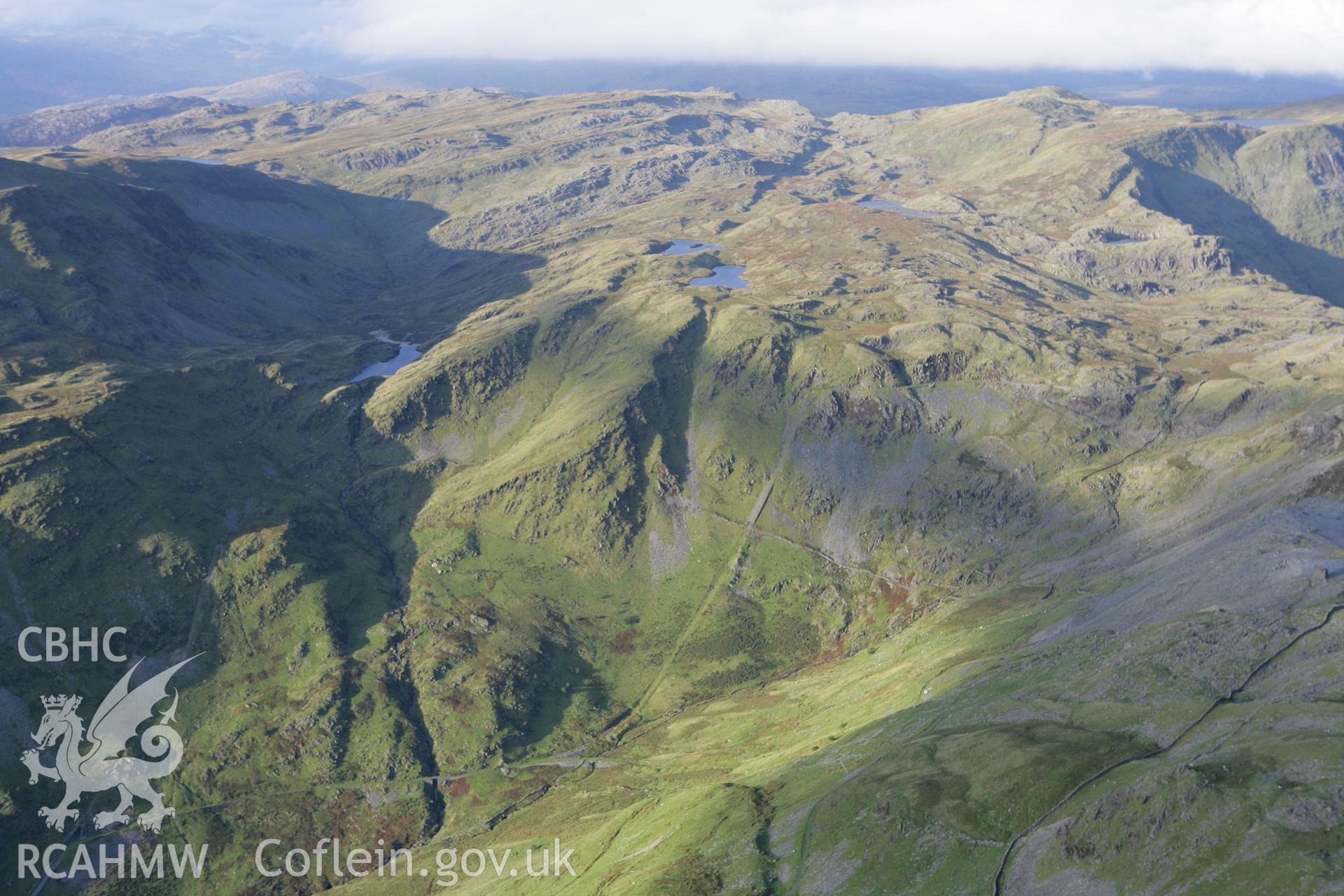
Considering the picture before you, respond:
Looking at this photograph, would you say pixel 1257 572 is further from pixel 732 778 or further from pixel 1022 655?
pixel 732 778

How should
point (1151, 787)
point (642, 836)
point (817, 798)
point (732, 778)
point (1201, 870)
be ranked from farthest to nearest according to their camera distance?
point (732, 778), point (642, 836), point (817, 798), point (1151, 787), point (1201, 870)

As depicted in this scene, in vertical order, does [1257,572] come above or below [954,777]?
above

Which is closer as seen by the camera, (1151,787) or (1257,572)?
(1151,787)

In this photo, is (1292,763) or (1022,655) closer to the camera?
(1292,763)

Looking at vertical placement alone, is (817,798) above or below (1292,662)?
below

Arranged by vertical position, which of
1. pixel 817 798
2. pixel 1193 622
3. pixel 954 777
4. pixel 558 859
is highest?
pixel 1193 622

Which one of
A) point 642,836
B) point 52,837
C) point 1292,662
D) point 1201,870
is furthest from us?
point 52,837

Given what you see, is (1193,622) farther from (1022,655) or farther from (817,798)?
(817,798)

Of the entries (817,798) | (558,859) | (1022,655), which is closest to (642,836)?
(558,859)

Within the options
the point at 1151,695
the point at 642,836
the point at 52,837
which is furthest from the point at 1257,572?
the point at 52,837
